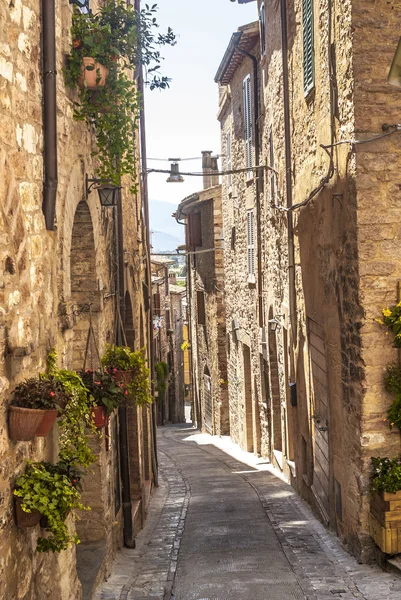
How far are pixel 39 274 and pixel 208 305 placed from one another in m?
18.4

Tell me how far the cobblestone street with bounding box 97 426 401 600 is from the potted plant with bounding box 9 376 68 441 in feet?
10.2

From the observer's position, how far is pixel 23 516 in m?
4.42

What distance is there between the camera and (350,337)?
768 centimetres

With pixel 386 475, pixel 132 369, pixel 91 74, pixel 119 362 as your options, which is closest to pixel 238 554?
pixel 386 475

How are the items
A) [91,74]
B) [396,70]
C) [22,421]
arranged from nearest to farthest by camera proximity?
[396,70] → [22,421] → [91,74]

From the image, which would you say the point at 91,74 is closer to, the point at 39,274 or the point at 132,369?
the point at 39,274

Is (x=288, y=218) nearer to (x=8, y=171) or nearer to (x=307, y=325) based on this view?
(x=307, y=325)

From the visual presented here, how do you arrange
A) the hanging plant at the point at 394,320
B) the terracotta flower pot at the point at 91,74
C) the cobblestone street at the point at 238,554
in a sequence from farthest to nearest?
the hanging plant at the point at 394,320 < the cobblestone street at the point at 238,554 < the terracotta flower pot at the point at 91,74

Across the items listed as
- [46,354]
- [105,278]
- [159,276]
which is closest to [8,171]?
[46,354]

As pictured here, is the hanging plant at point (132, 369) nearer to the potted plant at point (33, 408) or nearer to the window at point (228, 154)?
the potted plant at point (33, 408)

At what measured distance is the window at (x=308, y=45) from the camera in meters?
9.11

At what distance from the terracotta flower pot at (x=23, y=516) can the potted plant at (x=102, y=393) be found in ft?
6.33

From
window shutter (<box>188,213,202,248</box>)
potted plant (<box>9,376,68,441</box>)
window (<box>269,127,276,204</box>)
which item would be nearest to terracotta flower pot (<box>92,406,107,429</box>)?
potted plant (<box>9,376,68,441</box>)

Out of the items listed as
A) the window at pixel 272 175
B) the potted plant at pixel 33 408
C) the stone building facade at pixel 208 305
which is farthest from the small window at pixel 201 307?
the potted plant at pixel 33 408
